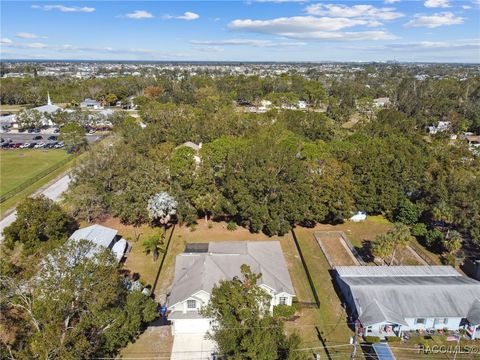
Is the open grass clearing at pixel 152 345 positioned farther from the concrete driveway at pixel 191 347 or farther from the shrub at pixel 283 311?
the shrub at pixel 283 311

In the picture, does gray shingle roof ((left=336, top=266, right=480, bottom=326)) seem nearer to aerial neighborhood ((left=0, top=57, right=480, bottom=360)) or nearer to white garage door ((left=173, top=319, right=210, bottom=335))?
aerial neighborhood ((left=0, top=57, right=480, bottom=360))

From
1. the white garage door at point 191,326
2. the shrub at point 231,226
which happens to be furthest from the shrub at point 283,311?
the shrub at point 231,226

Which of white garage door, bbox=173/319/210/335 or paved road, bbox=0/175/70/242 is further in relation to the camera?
paved road, bbox=0/175/70/242

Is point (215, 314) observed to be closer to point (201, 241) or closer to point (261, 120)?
point (201, 241)

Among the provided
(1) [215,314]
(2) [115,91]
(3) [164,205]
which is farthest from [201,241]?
(2) [115,91]

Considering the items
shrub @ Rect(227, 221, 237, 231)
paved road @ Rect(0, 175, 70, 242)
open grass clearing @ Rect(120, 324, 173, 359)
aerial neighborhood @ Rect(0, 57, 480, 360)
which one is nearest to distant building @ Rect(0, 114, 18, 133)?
aerial neighborhood @ Rect(0, 57, 480, 360)

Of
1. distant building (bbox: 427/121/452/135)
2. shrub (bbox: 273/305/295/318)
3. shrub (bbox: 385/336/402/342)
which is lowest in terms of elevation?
shrub (bbox: 385/336/402/342)

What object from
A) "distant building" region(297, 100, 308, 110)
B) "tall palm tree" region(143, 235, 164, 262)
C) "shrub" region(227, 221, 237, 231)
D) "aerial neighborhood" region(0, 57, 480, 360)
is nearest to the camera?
"aerial neighborhood" region(0, 57, 480, 360)

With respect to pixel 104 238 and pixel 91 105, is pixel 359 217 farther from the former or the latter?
pixel 91 105
